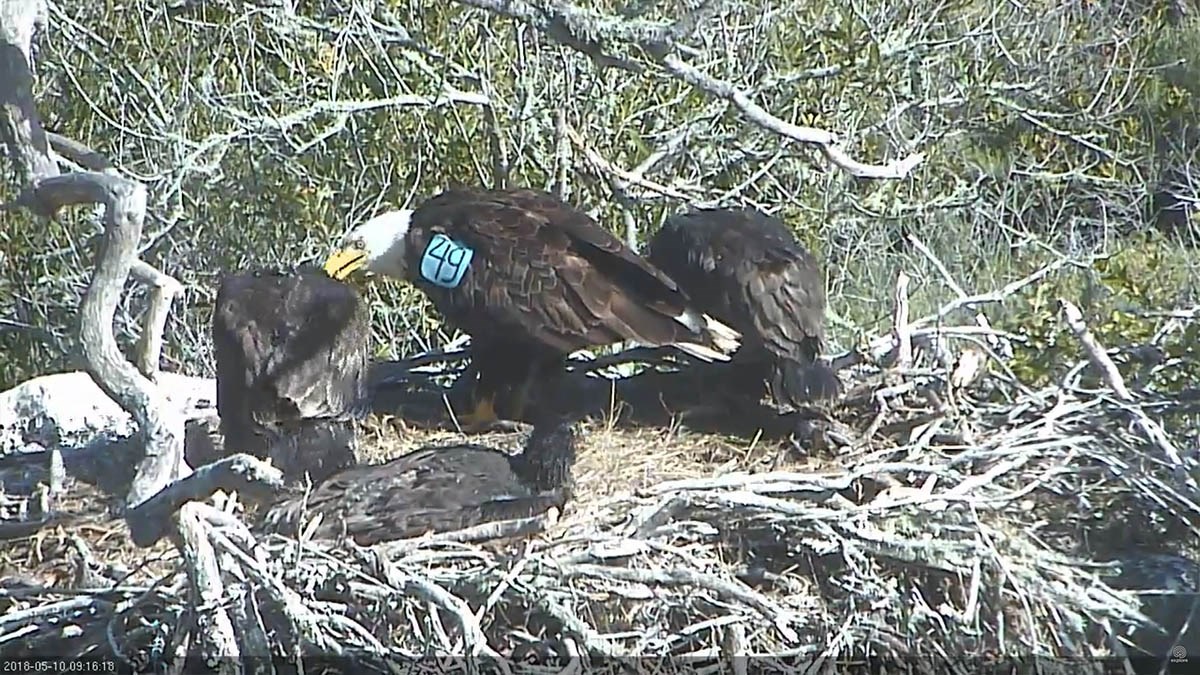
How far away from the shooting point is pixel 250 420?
9.45 ft

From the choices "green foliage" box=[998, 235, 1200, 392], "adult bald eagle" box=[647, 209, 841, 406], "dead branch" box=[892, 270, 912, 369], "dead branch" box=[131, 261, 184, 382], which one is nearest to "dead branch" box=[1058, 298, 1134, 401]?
"green foliage" box=[998, 235, 1200, 392]

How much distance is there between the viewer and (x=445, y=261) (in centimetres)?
323

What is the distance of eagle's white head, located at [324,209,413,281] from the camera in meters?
3.40

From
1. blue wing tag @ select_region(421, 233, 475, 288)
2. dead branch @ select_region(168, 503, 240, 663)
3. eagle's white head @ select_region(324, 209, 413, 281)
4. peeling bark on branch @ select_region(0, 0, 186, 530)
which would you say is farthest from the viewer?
eagle's white head @ select_region(324, 209, 413, 281)

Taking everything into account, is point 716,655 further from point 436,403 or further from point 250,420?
point 436,403

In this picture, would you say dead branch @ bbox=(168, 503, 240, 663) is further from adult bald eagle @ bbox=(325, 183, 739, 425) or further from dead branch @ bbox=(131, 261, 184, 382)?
adult bald eagle @ bbox=(325, 183, 739, 425)

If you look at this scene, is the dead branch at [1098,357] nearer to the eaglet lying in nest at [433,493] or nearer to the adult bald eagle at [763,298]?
the adult bald eagle at [763,298]

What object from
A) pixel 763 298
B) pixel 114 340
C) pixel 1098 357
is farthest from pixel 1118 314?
pixel 114 340

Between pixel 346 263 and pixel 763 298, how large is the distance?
101 cm

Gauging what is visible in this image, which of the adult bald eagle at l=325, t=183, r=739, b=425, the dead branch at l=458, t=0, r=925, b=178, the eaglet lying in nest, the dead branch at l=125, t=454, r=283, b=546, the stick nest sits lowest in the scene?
the stick nest

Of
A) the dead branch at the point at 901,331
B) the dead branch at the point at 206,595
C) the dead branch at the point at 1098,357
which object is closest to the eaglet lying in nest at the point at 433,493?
the dead branch at the point at 206,595

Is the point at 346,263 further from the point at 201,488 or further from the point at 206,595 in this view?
the point at 206,595

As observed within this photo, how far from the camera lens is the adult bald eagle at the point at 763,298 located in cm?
315

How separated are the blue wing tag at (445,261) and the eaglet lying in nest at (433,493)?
430 millimetres
